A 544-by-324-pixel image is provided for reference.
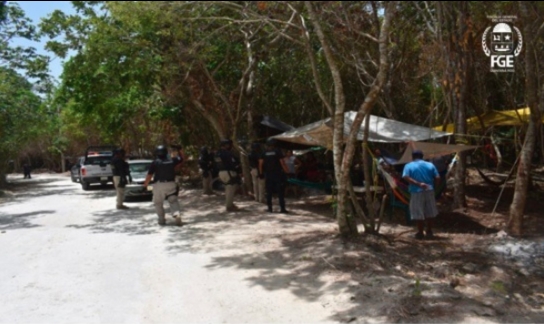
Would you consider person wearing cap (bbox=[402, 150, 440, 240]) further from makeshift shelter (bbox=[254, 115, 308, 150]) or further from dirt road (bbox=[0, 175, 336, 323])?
makeshift shelter (bbox=[254, 115, 308, 150])

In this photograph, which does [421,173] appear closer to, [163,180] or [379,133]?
[379,133]

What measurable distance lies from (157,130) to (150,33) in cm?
1865

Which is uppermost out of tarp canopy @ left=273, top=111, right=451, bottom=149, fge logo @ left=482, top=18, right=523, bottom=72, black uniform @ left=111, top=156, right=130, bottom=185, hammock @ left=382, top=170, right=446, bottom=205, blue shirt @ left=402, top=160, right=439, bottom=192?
fge logo @ left=482, top=18, right=523, bottom=72

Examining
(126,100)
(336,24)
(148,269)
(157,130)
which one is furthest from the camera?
(157,130)

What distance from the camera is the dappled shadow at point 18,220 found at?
11.5 metres

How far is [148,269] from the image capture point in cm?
695

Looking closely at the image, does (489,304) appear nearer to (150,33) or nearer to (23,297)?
(23,297)

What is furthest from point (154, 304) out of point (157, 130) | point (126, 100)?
point (157, 130)

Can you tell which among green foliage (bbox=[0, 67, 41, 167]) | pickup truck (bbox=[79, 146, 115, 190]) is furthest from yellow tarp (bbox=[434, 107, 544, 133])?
green foliage (bbox=[0, 67, 41, 167])

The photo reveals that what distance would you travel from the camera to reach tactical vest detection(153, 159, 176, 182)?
33.6 ft

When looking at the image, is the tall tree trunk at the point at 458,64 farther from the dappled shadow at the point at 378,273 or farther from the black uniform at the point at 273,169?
the black uniform at the point at 273,169

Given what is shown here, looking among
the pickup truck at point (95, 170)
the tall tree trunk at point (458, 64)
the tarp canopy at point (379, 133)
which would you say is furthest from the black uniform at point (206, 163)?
the tall tree trunk at point (458, 64)

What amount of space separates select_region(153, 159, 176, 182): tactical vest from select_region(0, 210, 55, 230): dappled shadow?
359cm

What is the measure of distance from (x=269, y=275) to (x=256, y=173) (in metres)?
7.56
